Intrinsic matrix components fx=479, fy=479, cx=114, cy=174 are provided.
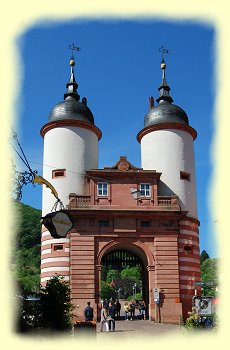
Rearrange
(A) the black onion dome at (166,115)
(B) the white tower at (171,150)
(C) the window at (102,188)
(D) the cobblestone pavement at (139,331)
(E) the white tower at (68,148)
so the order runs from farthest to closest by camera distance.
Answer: (A) the black onion dome at (166,115) → (B) the white tower at (171,150) → (E) the white tower at (68,148) → (C) the window at (102,188) → (D) the cobblestone pavement at (139,331)

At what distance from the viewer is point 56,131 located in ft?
132

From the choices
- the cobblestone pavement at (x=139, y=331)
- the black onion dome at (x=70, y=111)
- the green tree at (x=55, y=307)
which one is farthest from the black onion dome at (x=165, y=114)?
the green tree at (x=55, y=307)

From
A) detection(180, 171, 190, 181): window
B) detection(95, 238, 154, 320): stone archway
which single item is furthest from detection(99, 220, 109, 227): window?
detection(180, 171, 190, 181): window

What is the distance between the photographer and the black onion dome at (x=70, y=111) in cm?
4041

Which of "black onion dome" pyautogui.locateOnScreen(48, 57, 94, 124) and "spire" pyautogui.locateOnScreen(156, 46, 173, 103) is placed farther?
"spire" pyautogui.locateOnScreen(156, 46, 173, 103)

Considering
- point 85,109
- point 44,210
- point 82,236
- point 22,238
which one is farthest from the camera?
point 22,238

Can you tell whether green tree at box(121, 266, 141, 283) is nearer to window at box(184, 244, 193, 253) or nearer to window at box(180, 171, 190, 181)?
window at box(180, 171, 190, 181)

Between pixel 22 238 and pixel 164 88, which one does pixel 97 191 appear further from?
pixel 22 238

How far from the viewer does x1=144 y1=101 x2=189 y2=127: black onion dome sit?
4149 centimetres

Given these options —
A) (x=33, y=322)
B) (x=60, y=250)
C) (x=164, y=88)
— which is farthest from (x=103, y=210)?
(x=33, y=322)

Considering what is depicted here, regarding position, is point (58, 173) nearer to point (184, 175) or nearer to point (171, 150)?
point (171, 150)

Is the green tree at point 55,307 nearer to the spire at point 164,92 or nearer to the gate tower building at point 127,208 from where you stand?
the gate tower building at point 127,208

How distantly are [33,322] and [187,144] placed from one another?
2777cm

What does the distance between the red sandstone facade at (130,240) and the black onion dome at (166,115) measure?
5.56 meters
